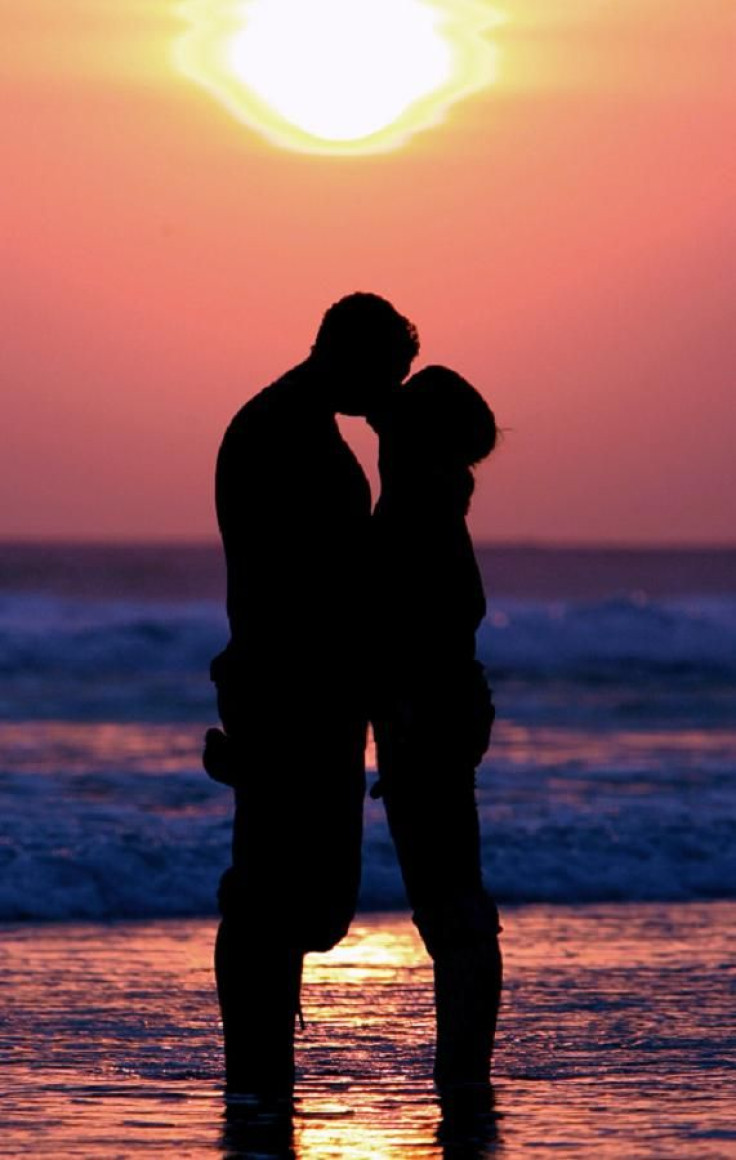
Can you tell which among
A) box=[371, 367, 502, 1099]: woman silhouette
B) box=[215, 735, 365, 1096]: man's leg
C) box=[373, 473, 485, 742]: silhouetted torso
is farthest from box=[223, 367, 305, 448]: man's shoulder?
box=[215, 735, 365, 1096]: man's leg

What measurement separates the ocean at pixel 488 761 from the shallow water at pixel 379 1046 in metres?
0.84

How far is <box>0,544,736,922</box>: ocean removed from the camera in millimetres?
9898

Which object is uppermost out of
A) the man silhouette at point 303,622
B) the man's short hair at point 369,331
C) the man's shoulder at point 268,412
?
the man's short hair at point 369,331

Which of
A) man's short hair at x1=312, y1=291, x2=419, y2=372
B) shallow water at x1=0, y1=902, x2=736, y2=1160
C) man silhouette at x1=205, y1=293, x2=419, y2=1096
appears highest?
man's short hair at x1=312, y1=291, x2=419, y2=372

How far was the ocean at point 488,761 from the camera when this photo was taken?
990cm

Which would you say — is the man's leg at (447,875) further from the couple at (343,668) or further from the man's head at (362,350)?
the man's head at (362,350)

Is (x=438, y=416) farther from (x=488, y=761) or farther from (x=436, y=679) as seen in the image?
(x=488, y=761)

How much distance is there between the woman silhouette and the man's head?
101 millimetres

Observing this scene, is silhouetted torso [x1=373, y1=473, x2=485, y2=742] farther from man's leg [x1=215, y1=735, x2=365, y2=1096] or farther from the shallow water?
the shallow water

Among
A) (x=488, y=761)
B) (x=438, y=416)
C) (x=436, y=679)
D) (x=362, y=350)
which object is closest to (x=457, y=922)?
(x=436, y=679)

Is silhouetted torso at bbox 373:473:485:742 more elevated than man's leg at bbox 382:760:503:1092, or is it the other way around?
silhouetted torso at bbox 373:473:485:742

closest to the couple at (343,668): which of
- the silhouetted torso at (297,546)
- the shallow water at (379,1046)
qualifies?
the silhouetted torso at (297,546)

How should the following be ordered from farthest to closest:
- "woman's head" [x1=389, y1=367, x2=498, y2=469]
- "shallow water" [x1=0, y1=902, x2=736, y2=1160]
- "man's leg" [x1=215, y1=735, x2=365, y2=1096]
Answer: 1. "woman's head" [x1=389, y1=367, x2=498, y2=469]
2. "man's leg" [x1=215, y1=735, x2=365, y2=1096]
3. "shallow water" [x1=0, y1=902, x2=736, y2=1160]

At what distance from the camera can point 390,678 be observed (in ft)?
16.8
